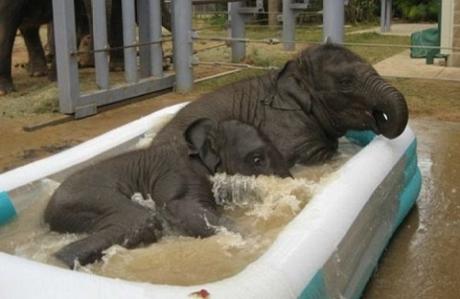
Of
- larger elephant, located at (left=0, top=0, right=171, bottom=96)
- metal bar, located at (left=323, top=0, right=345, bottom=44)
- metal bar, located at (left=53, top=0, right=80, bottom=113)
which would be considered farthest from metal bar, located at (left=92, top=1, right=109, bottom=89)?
metal bar, located at (left=323, top=0, right=345, bottom=44)

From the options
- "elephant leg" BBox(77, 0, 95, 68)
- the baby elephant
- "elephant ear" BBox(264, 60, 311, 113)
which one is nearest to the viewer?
the baby elephant

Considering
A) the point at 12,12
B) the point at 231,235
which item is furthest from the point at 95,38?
the point at 231,235

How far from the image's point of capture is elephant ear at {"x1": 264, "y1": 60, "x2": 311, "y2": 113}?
5.64m

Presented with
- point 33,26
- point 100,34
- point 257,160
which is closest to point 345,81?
point 257,160

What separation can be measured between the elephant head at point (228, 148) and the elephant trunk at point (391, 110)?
0.97 m

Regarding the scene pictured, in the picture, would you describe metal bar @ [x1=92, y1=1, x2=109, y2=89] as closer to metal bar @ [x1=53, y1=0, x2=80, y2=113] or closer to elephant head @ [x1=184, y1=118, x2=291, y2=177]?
metal bar @ [x1=53, y1=0, x2=80, y2=113]

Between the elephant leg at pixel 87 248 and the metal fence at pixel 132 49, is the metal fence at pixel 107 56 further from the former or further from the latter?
the elephant leg at pixel 87 248

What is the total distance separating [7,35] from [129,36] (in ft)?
6.80

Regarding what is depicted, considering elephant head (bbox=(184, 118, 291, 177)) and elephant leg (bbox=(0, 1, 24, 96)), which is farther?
elephant leg (bbox=(0, 1, 24, 96))

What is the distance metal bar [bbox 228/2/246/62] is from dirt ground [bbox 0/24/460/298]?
22cm

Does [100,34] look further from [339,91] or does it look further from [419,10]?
[419,10]

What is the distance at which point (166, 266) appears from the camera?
375cm

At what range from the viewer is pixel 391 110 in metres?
5.26

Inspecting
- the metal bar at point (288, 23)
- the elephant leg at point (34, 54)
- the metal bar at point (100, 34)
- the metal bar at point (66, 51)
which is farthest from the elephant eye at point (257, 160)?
the metal bar at point (288, 23)
